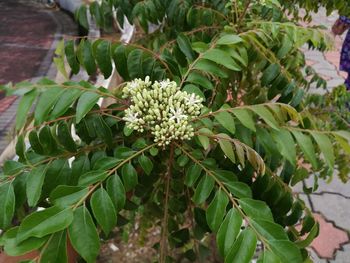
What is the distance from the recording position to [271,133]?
3.19 ft

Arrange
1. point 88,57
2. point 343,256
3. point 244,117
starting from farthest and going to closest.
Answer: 1. point 343,256
2. point 88,57
3. point 244,117

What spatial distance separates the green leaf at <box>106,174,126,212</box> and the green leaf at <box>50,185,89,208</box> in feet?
0.23

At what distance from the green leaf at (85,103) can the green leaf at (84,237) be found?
0.84ft

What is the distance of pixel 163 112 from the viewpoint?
951mm

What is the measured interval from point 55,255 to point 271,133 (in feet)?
1.94

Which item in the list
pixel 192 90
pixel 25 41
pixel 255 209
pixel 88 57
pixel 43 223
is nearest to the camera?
pixel 43 223

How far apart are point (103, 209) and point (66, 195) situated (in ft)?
0.27

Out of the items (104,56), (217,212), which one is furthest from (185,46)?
(217,212)

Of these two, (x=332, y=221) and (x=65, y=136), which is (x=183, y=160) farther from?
(x=332, y=221)

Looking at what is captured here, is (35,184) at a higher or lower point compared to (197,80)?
lower

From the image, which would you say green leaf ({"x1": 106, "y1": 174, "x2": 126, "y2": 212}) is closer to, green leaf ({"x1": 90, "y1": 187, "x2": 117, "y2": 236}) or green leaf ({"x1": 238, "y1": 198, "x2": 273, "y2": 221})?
green leaf ({"x1": 90, "y1": 187, "x2": 117, "y2": 236})

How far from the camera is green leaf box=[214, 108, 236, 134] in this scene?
3.04ft

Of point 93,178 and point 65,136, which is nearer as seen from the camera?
point 93,178

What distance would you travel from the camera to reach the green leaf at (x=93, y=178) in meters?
0.84
